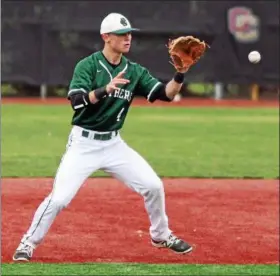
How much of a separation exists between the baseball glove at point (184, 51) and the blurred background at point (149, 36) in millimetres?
12845

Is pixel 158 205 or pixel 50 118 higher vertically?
pixel 158 205

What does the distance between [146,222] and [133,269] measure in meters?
2.08

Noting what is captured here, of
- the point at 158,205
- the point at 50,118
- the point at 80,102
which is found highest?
the point at 80,102

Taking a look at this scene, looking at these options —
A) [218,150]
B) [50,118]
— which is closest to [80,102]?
[218,150]

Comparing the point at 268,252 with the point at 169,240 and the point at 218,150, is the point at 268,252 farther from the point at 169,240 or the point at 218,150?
the point at 218,150

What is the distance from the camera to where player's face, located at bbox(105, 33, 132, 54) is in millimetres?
6406

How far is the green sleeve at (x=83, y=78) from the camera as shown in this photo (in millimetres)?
6211

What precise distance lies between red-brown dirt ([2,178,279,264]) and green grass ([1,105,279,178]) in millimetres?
1193

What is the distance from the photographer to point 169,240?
6.81 meters

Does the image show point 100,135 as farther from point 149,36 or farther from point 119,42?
point 149,36

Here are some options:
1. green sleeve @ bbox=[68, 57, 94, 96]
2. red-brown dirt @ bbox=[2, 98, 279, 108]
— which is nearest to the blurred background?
red-brown dirt @ bbox=[2, 98, 279, 108]

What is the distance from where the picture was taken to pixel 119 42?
253 inches

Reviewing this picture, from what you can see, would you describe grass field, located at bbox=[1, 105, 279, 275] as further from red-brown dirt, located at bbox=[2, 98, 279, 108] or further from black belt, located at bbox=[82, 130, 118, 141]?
red-brown dirt, located at bbox=[2, 98, 279, 108]

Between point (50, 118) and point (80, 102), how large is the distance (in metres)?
13.4
